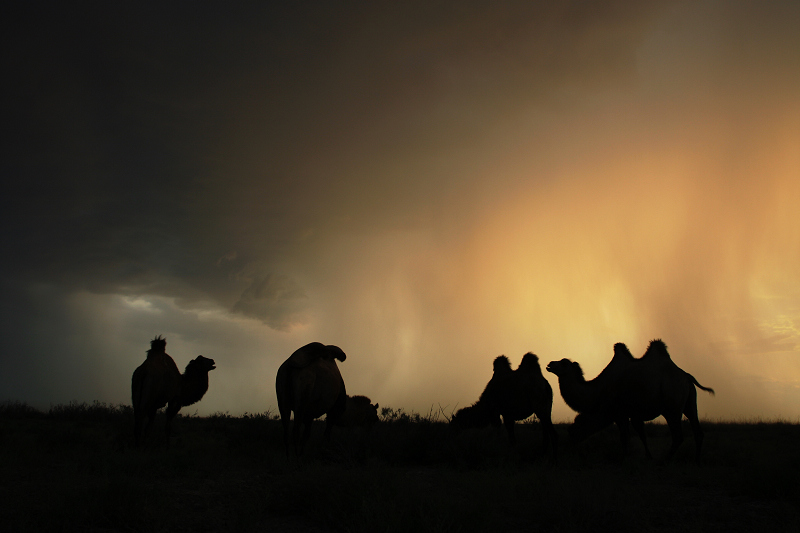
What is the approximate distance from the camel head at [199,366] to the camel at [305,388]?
18.1 feet

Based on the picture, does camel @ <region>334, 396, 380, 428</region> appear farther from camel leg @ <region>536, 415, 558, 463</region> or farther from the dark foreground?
camel leg @ <region>536, 415, 558, 463</region>

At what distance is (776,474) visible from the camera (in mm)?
9016

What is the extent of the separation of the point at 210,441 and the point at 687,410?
14.9 m

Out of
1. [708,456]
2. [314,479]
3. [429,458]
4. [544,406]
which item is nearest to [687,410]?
[708,456]

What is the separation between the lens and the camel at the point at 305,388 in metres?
12.0

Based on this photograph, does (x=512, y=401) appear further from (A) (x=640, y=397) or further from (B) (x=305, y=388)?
(B) (x=305, y=388)

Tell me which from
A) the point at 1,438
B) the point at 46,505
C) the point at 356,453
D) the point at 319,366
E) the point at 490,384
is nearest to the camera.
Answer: the point at 46,505

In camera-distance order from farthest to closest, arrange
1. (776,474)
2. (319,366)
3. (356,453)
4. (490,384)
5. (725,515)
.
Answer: (490,384), (319,366), (356,453), (776,474), (725,515)

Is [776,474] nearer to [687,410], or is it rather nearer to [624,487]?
[624,487]

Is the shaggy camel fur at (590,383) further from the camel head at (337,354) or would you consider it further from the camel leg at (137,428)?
the camel leg at (137,428)

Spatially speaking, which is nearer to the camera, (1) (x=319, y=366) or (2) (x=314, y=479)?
(2) (x=314, y=479)

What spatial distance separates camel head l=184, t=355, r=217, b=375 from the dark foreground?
3729mm

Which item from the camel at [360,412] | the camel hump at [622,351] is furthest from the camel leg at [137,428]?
the camel hump at [622,351]

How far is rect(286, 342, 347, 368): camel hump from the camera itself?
12508mm
